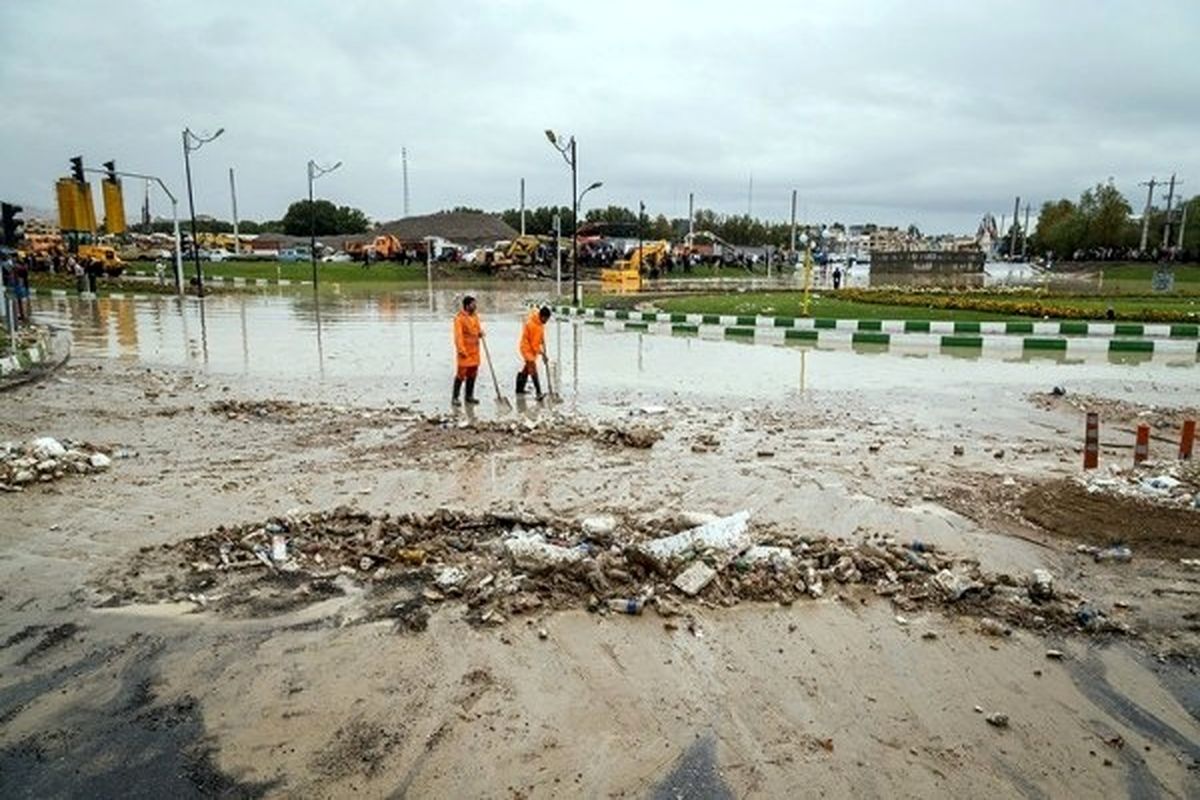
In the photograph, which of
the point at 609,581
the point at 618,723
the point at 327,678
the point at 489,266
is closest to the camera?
Answer: the point at 618,723

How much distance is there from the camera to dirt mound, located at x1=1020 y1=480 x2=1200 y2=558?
5504mm

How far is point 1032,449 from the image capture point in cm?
824

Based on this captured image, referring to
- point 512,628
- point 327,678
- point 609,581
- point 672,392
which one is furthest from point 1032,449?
point 327,678

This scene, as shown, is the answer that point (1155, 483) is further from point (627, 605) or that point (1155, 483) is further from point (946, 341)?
point (946, 341)

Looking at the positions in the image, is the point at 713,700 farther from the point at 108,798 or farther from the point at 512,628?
the point at 108,798

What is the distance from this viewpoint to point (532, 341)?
10.9 meters

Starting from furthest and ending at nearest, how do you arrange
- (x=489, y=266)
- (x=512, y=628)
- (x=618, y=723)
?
(x=489, y=266), (x=512, y=628), (x=618, y=723)

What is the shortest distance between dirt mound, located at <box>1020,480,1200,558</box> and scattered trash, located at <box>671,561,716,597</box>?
2921 millimetres

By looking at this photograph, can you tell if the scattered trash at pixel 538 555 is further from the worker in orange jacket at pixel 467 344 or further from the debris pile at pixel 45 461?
the worker in orange jacket at pixel 467 344

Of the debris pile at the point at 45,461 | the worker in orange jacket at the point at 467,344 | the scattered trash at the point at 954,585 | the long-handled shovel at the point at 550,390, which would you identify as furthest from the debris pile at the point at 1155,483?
the debris pile at the point at 45,461

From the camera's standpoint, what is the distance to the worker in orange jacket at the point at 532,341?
1071 centimetres

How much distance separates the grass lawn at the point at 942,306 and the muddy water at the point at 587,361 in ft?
22.8

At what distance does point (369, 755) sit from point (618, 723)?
1.09 meters

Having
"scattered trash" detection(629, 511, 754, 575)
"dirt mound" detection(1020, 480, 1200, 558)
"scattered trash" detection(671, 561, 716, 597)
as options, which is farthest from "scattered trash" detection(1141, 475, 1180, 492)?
"scattered trash" detection(671, 561, 716, 597)
